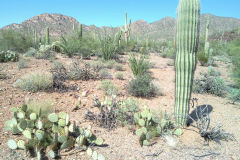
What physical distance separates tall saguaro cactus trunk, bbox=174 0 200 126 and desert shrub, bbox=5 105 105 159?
5.66ft

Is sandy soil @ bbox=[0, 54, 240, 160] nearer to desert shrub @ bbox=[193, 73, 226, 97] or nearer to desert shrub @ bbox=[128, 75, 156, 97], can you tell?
desert shrub @ bbox=[128, 75, 156, 97]

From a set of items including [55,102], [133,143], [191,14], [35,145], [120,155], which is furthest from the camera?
[55,102]

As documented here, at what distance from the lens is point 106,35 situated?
989 centimetres

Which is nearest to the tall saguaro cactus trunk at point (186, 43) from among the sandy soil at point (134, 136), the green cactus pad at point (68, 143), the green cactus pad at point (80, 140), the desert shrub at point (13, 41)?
the sandy soil at point (134, 136)

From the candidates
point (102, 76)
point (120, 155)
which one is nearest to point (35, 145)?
point (120, 155)

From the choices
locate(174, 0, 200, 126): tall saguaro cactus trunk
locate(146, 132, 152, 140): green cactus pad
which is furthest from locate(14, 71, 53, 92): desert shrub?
locate(174, 0, 200, 126): tall saguaro cactus trunk

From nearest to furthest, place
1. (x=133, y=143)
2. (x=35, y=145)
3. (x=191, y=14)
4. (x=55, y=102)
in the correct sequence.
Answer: (x=35, y=145)
(x=133, y=143)
(x=191, y=14)
(x=55, y=102)

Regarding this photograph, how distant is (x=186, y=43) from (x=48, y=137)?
2.66 m

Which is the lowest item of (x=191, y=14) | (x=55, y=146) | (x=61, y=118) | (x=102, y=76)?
(x=55, y=146)

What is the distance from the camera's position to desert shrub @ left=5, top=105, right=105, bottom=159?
8.23 feet

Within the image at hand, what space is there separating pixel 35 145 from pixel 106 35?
8064 millimetres

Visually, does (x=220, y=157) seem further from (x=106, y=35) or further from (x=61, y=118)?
(x=106, y=35)

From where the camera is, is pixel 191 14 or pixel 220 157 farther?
pixel 191 14

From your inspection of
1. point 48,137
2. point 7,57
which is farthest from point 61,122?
point 7,57
